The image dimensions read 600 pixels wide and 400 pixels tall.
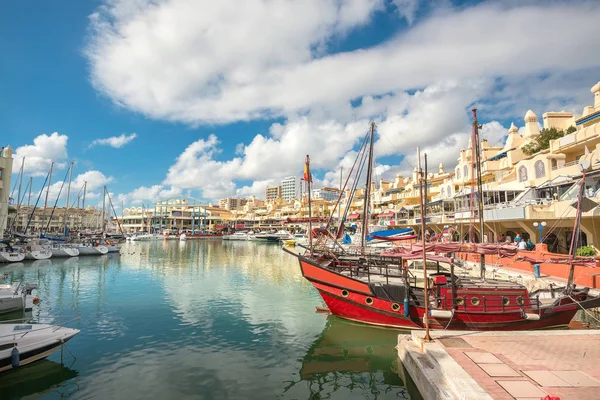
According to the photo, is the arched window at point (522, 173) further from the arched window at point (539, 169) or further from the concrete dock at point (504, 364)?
the concrete dock at point (504, 364)

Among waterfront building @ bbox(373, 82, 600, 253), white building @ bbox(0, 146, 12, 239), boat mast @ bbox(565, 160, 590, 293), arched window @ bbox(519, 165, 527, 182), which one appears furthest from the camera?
white building @ bbox(0, 146, 12, 239)

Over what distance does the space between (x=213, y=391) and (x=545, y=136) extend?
4229cm

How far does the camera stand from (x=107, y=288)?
25.1m

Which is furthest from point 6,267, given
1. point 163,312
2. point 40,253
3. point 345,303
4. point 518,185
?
point 518,185

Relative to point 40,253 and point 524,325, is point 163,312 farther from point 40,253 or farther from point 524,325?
point 40,253

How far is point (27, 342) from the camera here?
10.3 meters

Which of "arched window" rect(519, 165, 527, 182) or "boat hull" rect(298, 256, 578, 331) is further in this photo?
"arched window" rect(519, 165, 527, 182)

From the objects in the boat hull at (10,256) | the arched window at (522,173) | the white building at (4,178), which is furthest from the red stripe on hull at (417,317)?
the white building at (4,178)

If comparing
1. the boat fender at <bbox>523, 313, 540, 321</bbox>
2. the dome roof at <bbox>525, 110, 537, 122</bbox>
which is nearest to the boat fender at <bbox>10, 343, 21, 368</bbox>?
the boat fender at <bbox>523, 313, 540, 321</bbox>

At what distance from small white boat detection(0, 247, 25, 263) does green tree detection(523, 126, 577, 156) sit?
6175 cm

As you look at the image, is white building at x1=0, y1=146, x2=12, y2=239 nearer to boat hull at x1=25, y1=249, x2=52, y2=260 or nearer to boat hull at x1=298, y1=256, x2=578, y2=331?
boat hull at x1=25, y1=249, x2=52, y2=260

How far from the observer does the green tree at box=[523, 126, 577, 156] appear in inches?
1437

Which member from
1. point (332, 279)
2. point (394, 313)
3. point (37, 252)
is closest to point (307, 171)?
point (332, 279)

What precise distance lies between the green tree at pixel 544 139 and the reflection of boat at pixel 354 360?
1352 inches
